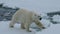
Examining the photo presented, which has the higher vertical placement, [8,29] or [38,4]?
[38,4]

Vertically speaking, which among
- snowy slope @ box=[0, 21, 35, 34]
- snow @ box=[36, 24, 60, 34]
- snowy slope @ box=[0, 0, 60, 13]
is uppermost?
snowy slope @ box=[0, 0, 60, 13]

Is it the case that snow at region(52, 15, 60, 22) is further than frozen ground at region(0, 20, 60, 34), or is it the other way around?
snow at region(52, 15, 60, 22)

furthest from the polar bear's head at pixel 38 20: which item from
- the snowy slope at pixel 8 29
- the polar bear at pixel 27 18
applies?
the snowy slope at pixel 8 29

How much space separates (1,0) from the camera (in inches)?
96.7

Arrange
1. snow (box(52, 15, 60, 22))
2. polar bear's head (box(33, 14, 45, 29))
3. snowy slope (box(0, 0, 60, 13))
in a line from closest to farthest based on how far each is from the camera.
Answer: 1. polar bear's head (box(33, 14, 45, 29))
2. snow (box(52, 15, 60, 22))
3. snowy slope (box(0, 0, 60, 13))

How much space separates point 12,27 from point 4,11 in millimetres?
502

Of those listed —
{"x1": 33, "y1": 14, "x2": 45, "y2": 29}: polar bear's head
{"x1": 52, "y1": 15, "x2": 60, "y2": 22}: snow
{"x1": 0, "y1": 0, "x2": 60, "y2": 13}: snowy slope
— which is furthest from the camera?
{"x1": 0, "y1": 0, "x2": 60, "y2": 13}: snowy slope

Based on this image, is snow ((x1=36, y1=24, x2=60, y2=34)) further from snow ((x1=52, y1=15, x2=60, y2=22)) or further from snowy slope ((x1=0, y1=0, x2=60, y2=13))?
snowy slope ((x1=0, y1=0, x2=60, y2=13))

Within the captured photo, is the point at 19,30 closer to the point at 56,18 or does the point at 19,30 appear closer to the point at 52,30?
the point at 52,30

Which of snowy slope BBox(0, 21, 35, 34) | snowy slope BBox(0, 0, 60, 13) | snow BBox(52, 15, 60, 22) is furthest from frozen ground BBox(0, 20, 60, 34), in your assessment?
snowy slope BBox(0, 0, 60, 13)

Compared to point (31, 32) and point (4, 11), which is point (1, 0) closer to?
point (4, 11)

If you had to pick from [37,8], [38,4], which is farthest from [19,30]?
[38,4]

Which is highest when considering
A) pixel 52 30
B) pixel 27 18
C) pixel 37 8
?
pixel 37 8

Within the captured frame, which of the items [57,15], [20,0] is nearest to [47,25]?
[57,15]
